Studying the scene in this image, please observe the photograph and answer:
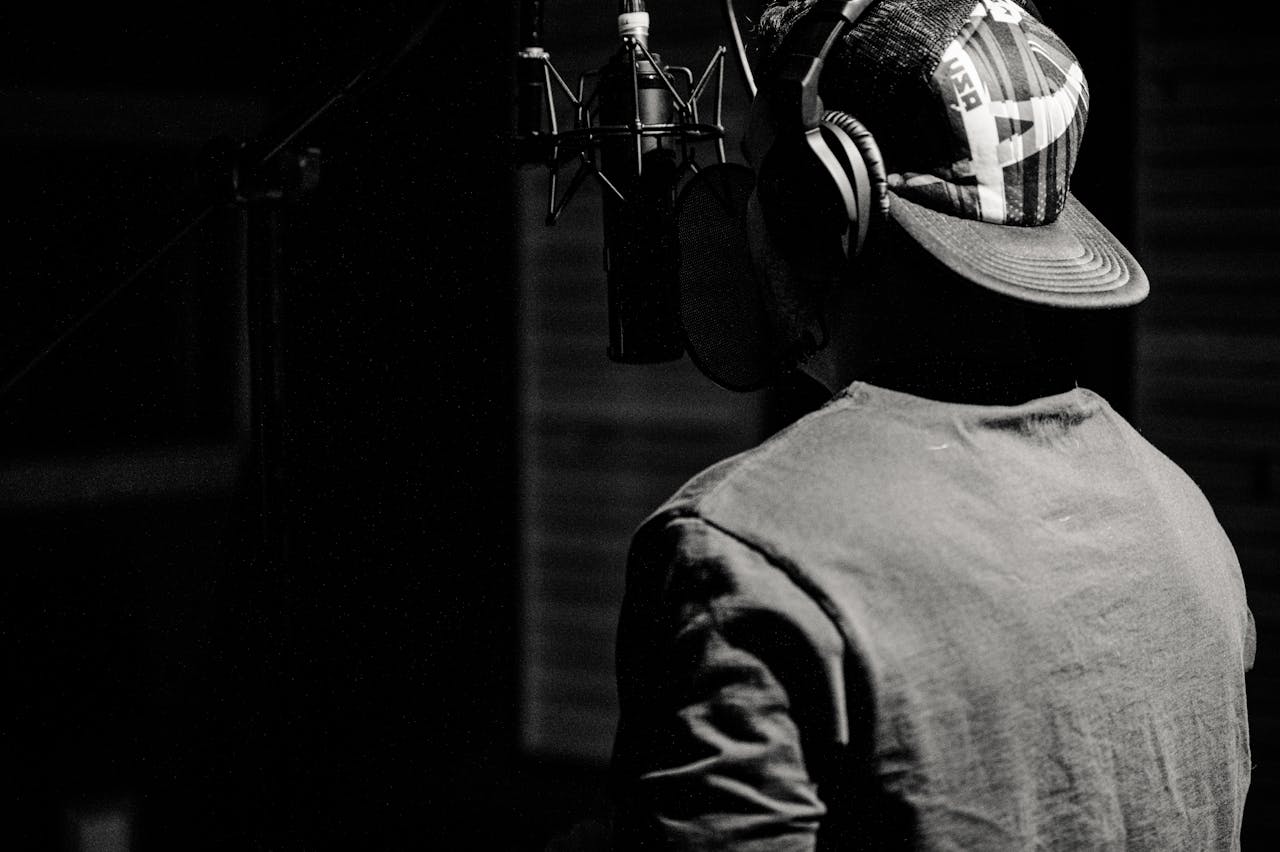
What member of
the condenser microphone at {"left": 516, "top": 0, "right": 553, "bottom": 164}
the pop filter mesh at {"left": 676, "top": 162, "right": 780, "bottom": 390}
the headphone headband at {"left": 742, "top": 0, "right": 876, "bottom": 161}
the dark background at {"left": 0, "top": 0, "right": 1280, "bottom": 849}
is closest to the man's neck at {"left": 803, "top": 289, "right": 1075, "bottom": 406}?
the headphone headband at {"left": 742, "top": 0, "right": 876, "bottom": 161}

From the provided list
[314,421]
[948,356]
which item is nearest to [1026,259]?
[948,356]

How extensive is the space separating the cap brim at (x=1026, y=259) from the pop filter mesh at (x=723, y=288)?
38 centimetres

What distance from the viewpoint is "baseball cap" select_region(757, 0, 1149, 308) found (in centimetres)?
→ 112

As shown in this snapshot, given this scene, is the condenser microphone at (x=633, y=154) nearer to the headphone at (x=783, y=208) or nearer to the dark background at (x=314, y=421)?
the headphone at (x=783, y=208)

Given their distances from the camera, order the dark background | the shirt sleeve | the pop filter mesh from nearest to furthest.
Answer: the shirt sleeve
the pop filter mesh
the dark background

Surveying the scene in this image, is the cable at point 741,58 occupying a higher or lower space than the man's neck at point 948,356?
higher

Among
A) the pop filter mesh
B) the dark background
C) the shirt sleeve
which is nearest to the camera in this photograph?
the shirt sleeve

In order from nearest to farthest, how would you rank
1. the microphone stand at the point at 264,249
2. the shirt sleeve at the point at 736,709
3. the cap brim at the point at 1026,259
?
the shirt sleeve at the point at 736,709 → the cap brim at the point at 1026,259 → the microphone stand at the point at 264,249

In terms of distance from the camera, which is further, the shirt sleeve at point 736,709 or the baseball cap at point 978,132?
the baseball cap at point 978,132

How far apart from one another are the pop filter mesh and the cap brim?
0.38 metres

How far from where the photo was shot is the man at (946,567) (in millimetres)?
956

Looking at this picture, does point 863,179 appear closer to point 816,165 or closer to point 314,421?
point 816,165

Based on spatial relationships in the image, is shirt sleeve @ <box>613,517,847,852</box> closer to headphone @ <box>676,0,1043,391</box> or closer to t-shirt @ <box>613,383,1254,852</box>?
t-shirt @ <box>613,383,1254,852</box>

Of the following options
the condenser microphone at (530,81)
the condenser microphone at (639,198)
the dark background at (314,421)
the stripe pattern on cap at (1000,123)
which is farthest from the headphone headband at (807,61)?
the dark background at (314,421)
